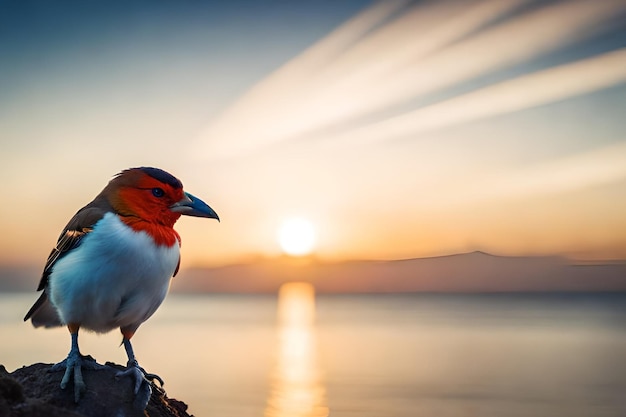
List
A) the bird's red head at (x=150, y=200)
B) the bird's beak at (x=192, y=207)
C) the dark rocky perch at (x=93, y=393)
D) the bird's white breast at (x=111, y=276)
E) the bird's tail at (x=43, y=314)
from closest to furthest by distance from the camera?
the dark rocky perch at (x=93, y=393) < the bird's white breast at (x=111, y=276) < the bird's red head at (x=150, y=200) < the bird's beak at (x=192, y=207) < the bird's tail at (x=43, y=314)

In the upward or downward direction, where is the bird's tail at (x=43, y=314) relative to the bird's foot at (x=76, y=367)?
upward

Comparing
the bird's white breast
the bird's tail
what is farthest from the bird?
the bird's tail

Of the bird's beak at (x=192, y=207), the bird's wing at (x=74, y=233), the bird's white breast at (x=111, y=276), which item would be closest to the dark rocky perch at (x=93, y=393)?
the bird's white breast at (x=111, y=276)

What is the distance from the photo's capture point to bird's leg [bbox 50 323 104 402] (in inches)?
230

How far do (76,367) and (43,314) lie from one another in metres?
1.25

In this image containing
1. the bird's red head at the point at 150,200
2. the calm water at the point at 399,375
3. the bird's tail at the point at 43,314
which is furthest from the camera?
the calm water at the point at 399,375

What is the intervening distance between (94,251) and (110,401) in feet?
4.30

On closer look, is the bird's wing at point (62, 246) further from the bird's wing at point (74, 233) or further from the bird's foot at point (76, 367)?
the bird's foot at point (76, 367)

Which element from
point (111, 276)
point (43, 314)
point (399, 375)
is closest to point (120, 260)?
point (111, 276)

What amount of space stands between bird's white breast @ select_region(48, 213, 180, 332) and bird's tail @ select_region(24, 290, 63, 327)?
1.75 feet

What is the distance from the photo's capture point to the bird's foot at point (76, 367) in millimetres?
5840

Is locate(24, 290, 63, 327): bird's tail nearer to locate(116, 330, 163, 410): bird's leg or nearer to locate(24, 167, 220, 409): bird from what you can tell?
locate(24, 167, 220, 409): bird

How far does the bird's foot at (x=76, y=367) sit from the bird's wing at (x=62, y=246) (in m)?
0.86

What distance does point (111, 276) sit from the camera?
5.95m
